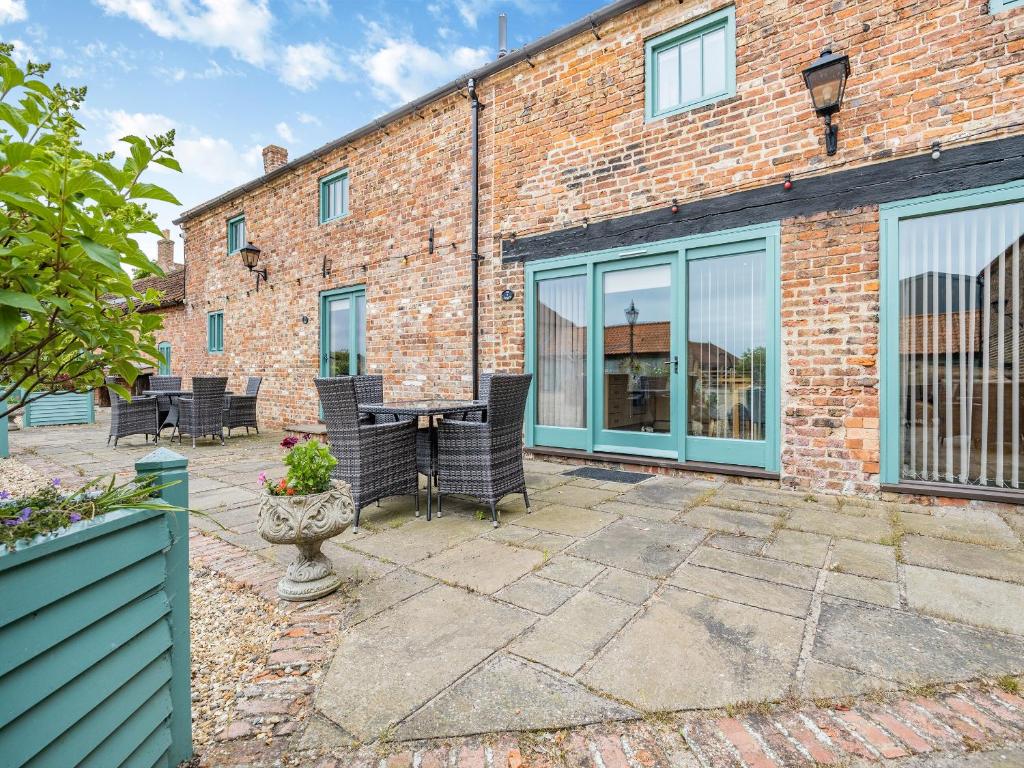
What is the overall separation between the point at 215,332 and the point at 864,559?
11433 millimetres

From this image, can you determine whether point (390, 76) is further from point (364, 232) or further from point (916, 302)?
point (916, 302)

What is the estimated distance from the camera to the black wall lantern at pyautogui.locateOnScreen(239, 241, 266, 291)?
8.83 meters

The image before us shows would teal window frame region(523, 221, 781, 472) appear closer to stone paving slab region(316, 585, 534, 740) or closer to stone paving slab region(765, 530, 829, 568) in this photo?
stone paving slab region(765, 530, 829, 568)

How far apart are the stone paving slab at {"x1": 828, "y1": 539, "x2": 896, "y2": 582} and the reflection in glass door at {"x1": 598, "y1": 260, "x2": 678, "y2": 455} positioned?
2.02 metres

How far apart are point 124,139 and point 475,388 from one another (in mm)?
5118

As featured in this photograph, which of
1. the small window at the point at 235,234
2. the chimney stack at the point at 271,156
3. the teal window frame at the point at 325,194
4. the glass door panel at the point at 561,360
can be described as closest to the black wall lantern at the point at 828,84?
the glass door panel at the point at 561,360

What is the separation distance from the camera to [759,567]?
2564 mm

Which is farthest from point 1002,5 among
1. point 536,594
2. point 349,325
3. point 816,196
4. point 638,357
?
point 349,325

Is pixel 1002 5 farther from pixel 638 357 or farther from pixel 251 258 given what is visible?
pixel 251 258

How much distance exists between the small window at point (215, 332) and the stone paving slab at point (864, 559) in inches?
429

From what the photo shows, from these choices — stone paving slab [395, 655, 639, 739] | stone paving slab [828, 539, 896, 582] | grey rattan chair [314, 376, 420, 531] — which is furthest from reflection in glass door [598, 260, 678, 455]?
stone paving slab [395, 655, 639, 739]

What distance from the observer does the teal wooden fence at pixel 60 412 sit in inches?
372

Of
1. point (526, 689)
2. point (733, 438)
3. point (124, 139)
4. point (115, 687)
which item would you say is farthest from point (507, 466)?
point (124, 139)

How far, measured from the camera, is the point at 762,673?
66.5 inches
